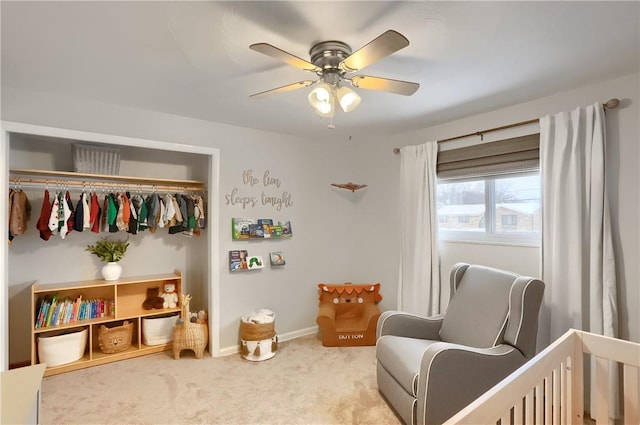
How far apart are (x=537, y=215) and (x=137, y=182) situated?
363 centimetres

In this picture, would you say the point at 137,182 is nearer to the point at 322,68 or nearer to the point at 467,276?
the point at 322,68

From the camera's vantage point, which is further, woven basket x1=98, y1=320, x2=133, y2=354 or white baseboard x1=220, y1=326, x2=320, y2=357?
white baseboard x1=220, y1=326, x2=320, y2=357

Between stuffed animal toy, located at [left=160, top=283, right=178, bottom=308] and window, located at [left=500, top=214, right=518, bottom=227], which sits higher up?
window, located at [left=500, top=214, right=518, bottom=227]

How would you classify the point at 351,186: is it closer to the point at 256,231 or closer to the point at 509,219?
the point at 256,231

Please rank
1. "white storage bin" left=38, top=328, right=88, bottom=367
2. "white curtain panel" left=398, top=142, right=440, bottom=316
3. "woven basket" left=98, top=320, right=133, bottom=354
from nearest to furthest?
"white storage bin" left=38, top=328, right=88, bottom=367 → "woven basket" left=98, top=320, right=133, bottom=354 → "white curtain panel" left=398, top=142, right=440, bottom=316

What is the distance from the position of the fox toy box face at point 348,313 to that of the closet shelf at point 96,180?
181 cm

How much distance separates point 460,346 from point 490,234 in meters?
1.33

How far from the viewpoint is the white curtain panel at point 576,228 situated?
210cm

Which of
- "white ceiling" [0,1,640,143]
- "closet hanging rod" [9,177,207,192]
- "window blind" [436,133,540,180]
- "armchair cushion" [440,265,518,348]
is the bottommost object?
"armchair cushion" [440,265,518,348]

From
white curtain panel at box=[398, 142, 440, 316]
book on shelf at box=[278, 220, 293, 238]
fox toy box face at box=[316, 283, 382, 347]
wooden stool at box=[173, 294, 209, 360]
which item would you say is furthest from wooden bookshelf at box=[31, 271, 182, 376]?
white curtain panel at box=[398, 142, 440, 316]

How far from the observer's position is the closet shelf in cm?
270

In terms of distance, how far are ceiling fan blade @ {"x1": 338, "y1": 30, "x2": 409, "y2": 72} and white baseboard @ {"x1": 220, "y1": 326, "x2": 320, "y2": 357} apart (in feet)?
9.19

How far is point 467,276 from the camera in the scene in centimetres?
252

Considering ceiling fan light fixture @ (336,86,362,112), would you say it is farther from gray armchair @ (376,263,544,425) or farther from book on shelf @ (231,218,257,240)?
book on shelf @ (231,218,257,240)
